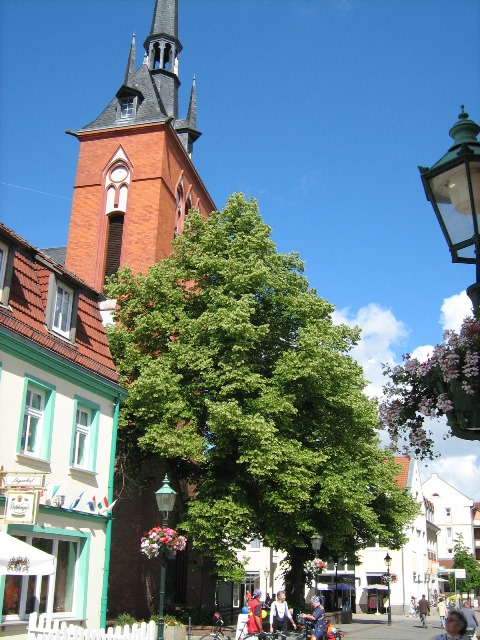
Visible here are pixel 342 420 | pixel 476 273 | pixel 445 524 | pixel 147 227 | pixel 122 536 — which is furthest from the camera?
pixel 445 524

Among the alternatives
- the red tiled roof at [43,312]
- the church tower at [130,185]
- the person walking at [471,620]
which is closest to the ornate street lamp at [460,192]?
the person walking at [471,620]

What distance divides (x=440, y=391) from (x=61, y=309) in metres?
13.7

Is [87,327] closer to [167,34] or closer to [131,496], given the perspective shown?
[131,496]

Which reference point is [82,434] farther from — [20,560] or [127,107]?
[127,107]

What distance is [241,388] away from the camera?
71.3ft

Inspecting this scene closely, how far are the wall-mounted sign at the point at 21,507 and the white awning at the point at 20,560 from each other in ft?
4.18

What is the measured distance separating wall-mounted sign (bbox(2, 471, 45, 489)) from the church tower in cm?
1890

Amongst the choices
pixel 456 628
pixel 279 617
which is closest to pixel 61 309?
pixel 279 617

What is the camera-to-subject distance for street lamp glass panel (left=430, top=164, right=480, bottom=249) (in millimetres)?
4590

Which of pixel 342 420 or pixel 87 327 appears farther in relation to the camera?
pixel 342 420

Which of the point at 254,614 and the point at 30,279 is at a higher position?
the point at 30,279

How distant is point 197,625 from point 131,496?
218 inches

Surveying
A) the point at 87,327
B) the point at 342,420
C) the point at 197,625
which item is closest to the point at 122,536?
the point at 197,625

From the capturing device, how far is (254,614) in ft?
58.9
